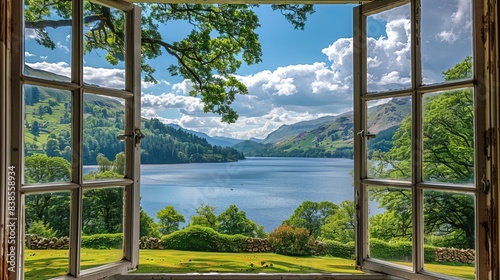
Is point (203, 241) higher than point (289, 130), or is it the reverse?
point (289, 130)

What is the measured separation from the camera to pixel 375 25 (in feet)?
4.32

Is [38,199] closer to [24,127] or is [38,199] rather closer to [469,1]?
[24,127]

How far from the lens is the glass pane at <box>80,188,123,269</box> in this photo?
123 centimetres

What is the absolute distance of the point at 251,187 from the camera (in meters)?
1.93

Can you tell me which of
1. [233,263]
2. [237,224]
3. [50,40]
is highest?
[50,40]

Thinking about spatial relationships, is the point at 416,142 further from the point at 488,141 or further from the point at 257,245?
the point at 257,245

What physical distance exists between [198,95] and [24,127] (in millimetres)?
993

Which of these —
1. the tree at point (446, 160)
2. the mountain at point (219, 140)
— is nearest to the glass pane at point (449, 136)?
the tree at point (446, 160)

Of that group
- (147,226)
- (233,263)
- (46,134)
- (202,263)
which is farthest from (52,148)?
(233,263)

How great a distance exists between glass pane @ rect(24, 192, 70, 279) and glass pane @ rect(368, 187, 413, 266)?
127 centimetres

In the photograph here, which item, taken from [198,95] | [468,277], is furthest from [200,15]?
[468,277]

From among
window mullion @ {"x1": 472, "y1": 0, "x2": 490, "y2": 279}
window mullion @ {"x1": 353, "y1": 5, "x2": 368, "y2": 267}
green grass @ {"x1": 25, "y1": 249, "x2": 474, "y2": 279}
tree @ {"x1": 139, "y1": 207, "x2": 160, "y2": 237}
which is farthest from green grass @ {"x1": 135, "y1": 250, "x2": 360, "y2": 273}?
window mullion @ {"x1": 472, "y1": 0, "x2": 490, "y2": 279}

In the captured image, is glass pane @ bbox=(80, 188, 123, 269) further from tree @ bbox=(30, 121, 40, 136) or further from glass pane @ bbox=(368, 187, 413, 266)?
glass pane @ bbox=(368, 187, 413, 266)

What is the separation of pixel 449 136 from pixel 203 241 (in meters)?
1.40
